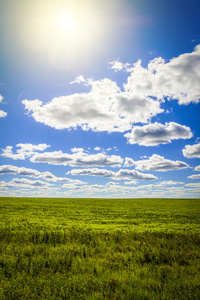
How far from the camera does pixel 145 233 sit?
12906 mm

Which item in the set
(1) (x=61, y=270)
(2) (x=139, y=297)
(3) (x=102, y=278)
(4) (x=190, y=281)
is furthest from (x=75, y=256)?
(4) (x=190, y=281)

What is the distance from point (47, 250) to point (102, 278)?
377 cm

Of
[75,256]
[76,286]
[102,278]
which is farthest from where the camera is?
[75,256]

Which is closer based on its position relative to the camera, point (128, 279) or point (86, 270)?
point (128, 279)

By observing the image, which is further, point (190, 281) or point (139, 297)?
→ point (190, 281)

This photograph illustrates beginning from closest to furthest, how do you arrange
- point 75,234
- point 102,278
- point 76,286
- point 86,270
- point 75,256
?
1. point 76,286
2. point 102,278
3. point 86,270
4. point 75,256
5. point 75,234

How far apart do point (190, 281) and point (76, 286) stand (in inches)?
155

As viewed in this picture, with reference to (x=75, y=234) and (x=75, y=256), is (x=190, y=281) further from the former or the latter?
(x=75, y=234)

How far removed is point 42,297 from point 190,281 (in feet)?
16.3

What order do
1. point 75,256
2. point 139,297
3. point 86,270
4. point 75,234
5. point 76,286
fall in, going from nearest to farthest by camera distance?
A: point 139,297 → point 76,286 → point 86,270 → point 75,256 → point 75,234

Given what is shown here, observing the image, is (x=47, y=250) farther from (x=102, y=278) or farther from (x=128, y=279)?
(x=128, y=279)

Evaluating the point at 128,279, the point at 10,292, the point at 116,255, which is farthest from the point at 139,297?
the point at 10,292

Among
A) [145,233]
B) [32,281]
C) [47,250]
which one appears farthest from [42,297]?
[145,233]

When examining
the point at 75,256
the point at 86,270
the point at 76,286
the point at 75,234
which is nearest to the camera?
the point at 76,286
